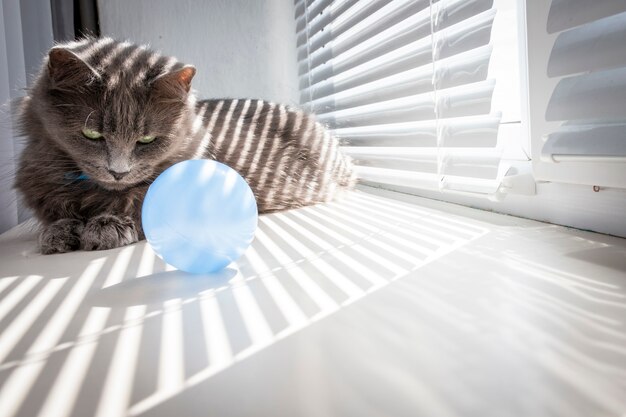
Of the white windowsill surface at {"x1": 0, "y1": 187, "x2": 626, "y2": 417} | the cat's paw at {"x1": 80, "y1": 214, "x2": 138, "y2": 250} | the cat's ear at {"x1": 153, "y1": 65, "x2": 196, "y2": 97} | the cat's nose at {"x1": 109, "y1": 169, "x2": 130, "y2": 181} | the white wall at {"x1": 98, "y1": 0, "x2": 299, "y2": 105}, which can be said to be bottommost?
the white windowsill surface at {"x1": 0, "y1": 187, "x2": 626, "y2": 417}

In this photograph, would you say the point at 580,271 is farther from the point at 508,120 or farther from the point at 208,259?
the point at 508,120

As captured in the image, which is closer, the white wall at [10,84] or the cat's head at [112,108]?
the cat's head at [112,108]

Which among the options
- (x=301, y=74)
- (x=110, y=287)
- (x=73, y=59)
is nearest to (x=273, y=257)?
(x=110, y=287)

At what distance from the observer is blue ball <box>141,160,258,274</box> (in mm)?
1003

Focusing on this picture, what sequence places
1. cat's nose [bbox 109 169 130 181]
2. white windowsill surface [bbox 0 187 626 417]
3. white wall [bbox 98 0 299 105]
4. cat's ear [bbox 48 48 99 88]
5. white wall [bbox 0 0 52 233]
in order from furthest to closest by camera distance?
white wall [bbox 98 0 299 105] → white wall [bbox 0 0 52 233] → cat's nose [bbox 109 169 130 181] → cat's ear [bbox 48 48 99 88] → white windowsill surface [bbox 0 187 626 417]

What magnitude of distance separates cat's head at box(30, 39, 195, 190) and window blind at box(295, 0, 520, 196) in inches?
32.9

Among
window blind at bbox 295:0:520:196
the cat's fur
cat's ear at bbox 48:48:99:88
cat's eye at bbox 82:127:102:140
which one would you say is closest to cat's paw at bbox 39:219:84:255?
the cat's fur

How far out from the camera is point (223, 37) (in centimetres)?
306

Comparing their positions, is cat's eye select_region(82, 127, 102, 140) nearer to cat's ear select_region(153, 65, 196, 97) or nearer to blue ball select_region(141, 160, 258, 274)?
cat's ear select_region(153, 65, 196, 97)

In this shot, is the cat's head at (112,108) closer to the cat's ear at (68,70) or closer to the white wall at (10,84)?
the cat's ear at (68,70)

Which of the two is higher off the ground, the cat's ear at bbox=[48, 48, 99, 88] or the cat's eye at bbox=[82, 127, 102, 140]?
the cat's ear at bbox=[48, 48, 99, 88]

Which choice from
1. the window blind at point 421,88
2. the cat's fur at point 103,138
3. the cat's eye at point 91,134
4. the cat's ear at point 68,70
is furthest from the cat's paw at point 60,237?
the window blind at point 421,88

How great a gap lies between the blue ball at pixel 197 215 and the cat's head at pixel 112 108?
37 centimetres

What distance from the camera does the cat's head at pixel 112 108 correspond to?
1284mm
